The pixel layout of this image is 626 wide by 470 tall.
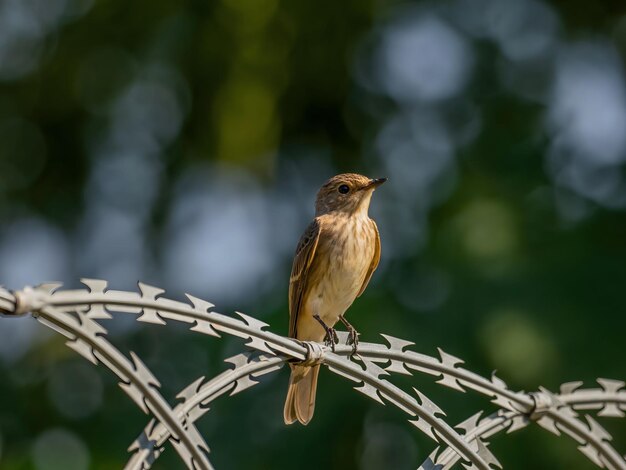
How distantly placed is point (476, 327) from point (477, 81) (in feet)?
7.68

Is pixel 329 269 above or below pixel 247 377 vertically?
above

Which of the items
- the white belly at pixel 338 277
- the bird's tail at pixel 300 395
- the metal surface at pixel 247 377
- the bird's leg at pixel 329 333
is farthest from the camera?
the white belly at pixel 338 277

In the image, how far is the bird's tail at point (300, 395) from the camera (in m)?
4.04

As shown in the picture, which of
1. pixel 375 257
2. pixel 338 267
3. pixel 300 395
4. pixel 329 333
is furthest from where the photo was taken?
pixel 375 257

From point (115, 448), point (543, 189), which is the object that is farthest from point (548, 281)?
point (115, 448)

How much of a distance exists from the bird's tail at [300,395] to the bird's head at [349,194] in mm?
1246

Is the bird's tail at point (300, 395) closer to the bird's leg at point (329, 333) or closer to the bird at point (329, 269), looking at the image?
the bird's leg at point (329, 333)

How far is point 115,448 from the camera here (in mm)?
5891

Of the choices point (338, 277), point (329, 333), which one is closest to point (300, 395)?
point (329, 333)

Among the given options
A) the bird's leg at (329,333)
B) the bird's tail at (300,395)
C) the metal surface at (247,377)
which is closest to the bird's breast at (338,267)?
the bird's leg at (329,333)

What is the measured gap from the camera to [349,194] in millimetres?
5344

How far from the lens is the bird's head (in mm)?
5301

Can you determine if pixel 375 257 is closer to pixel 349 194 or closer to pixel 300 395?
pixel 349 194

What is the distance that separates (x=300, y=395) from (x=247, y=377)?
5.82ft
